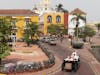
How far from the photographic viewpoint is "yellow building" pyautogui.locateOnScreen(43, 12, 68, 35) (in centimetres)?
11319

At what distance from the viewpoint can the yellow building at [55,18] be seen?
113188 mm

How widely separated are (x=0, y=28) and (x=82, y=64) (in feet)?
36.7

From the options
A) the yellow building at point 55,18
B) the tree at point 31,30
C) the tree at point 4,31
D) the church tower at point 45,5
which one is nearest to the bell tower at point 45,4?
the church tower at point 45,5

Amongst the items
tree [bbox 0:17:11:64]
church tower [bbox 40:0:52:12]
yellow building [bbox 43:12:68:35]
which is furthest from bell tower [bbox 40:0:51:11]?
tree [bbox 0:17:11:64]

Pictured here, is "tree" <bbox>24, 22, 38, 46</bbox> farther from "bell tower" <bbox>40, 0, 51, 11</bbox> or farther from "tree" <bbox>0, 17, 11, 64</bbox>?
"bell tower" <bbox>40, 0, 51, 11</bbox>

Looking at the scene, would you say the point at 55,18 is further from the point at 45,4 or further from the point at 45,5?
the point at 45,4

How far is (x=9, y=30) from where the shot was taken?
4662cm

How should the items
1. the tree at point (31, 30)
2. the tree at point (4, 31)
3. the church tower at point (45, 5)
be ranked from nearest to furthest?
1. the tree at point (4, 31)
2. the tree at point (31, 30)
3. the church tower at point (45, 5)

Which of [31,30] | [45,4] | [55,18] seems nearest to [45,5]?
[45,4]

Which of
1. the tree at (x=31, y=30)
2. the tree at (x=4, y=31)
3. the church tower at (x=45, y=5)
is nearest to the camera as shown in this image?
the tree at (x=4, y=31)

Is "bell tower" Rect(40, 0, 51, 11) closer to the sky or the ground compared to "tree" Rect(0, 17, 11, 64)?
closer to the sky

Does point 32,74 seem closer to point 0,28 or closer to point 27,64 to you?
point 27,64

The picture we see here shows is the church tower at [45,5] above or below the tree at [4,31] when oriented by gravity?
above

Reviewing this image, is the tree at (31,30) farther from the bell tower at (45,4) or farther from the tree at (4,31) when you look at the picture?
the bell tower at (45,4)
